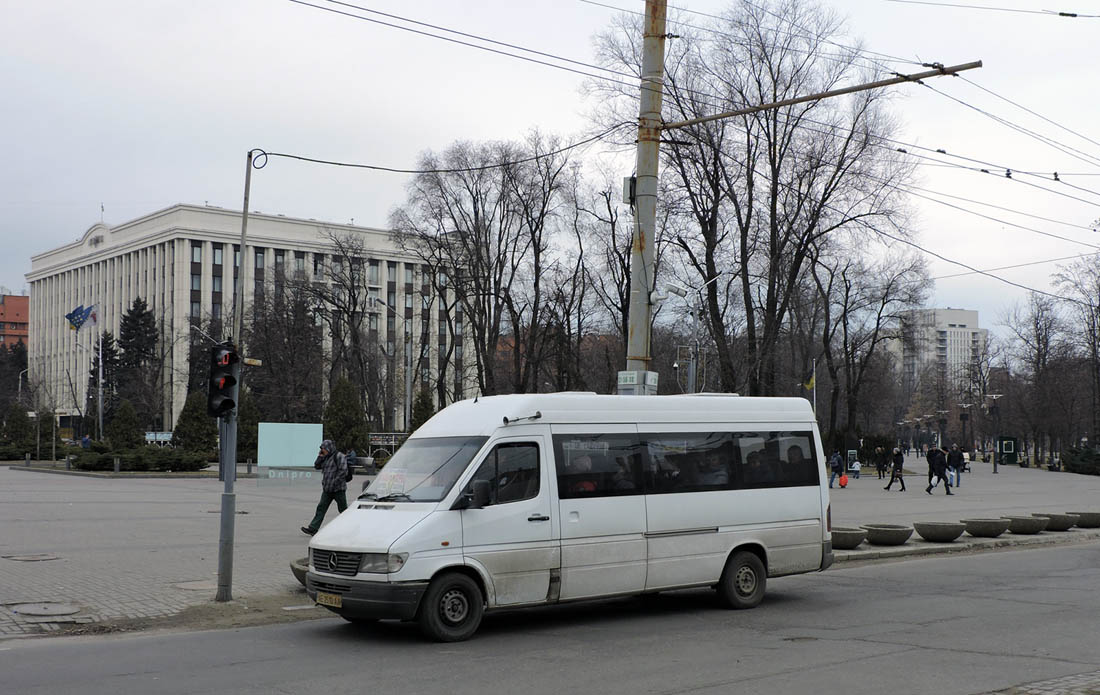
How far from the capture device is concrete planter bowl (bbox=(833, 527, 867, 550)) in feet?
60.2

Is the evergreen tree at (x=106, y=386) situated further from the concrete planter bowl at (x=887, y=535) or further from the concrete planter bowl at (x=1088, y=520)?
the concrete planter bowl at (x=887, y=535)

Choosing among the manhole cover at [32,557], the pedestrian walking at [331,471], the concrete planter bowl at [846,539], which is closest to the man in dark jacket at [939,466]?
the concrete planter bowl at [846,539]

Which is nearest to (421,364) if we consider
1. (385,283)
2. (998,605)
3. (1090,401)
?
(385,283)

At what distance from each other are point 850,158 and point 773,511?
3312 cm

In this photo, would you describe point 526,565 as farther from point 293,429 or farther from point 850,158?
point 850,158

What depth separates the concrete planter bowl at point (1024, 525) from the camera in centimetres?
2211

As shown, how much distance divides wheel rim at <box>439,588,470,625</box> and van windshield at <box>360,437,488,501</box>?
95 centimetres

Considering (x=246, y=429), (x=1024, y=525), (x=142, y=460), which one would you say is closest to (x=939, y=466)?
(x=1024, y=525)

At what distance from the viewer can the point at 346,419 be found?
5431 cm

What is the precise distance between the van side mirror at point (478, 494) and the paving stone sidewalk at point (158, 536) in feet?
13.1

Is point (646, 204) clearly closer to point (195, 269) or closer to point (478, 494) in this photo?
point (478, 494)

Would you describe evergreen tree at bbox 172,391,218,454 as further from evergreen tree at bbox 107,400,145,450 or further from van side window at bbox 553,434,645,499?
van side window at bbox 553,434,645,499

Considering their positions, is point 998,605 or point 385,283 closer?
point 998,605

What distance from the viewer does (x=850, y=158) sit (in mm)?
42969
